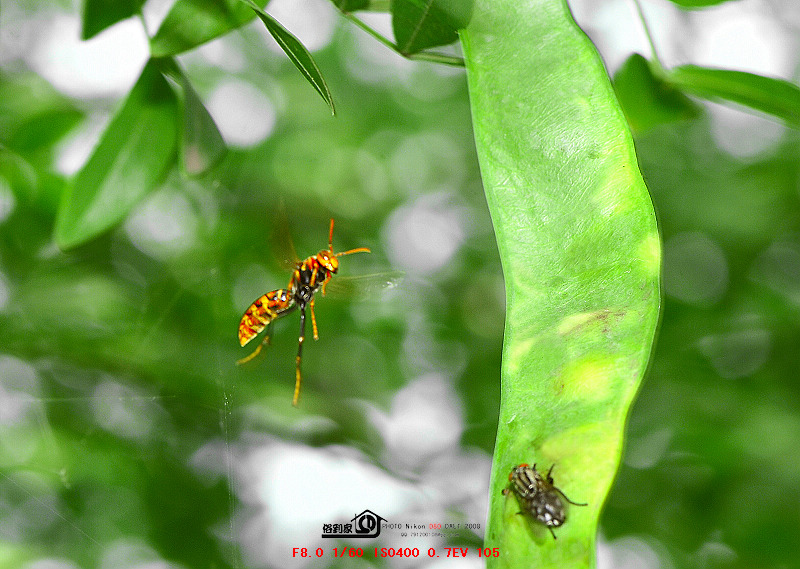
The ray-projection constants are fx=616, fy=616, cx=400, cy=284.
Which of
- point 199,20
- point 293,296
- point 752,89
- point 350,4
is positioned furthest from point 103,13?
point 752,89

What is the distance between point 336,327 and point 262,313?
15.8 inches

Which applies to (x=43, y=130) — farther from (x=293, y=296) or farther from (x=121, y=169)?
(x=293, y=296)

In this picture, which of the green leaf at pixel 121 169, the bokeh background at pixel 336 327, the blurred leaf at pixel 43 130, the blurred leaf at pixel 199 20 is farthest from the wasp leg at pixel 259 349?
the blurred leaf at pixel 43 130

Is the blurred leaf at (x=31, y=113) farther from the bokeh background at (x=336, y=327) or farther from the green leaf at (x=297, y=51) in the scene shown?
the green leaf at (x=297, y=51)

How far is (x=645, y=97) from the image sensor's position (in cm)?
66

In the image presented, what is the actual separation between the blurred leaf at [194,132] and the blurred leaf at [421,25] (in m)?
0.23

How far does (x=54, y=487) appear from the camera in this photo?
87 centimetres

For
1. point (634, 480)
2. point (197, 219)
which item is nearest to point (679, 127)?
point (634, 480)

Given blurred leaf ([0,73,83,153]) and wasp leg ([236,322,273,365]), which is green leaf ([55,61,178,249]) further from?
blurred leaf ([0,73,83,153])

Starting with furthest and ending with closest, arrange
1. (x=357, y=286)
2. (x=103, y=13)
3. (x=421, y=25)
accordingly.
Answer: (x=357, y=286)
(x=103, y=13)
(x=421, y=25)

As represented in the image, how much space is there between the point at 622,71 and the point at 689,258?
2.44ft

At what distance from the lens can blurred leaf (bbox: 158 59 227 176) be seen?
0.59m

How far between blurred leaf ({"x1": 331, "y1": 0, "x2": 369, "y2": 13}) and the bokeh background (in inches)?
3.8

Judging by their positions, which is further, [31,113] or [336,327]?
[336,327]
